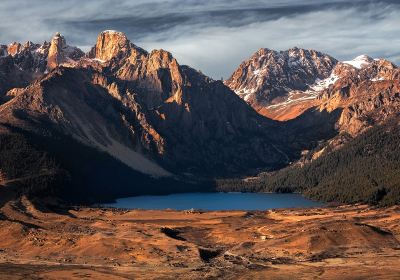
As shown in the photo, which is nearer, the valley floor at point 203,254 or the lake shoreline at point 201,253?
the valley floor at point 203,254

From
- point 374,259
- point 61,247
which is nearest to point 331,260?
point 374,259

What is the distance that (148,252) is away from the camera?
164m

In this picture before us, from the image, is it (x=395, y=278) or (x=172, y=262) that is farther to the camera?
(x=172, y=262)

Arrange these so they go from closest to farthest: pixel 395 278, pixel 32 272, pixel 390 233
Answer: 1. pixel 395 278
2. pixel 32 272
3. pixel 390 233

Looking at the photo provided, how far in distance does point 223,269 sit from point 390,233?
6322 cm

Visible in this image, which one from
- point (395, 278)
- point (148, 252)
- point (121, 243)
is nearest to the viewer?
point (395, 278)

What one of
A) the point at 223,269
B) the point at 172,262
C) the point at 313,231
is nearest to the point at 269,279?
the point at 223,269

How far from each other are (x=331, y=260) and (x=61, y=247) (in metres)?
63.2

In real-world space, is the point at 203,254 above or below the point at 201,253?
below

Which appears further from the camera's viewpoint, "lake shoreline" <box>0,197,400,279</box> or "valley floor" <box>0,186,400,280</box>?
"lake shoreline" <box>0,197,400,279</box>

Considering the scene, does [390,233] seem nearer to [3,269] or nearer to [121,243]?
[121,243]

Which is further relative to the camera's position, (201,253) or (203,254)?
(201,253)

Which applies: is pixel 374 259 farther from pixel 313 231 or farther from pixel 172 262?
pixel 172 262

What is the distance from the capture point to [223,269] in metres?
146
